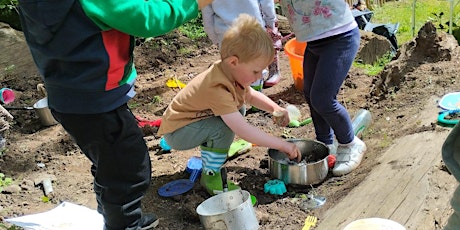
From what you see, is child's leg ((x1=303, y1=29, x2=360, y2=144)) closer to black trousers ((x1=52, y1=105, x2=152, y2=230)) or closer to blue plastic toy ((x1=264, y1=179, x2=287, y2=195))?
blue plastic toy ((x1=264, y1=179, x2=287, y2=195))

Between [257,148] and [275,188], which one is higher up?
[275,188]

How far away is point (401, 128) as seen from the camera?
3.73m

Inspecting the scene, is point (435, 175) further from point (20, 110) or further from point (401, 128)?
point (20, 110)

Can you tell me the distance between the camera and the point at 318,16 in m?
3.28

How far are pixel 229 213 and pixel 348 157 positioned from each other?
1.01 m

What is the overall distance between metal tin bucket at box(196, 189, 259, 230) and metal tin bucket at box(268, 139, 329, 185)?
0.46 metres

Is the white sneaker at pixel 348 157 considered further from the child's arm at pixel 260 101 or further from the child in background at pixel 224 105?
the child's arm at pixel 260 101

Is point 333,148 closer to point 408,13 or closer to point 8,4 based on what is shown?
point 8,4

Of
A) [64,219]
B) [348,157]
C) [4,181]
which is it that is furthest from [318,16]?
[4,181]

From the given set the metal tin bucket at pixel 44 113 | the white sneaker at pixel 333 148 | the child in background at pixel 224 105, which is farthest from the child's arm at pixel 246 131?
the metal tin bucket at pixel 44 113

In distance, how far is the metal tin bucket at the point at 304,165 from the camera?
337 centimetres

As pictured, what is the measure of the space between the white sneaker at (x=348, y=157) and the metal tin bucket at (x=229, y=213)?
739 millimetres

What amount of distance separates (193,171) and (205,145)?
1.07 feet

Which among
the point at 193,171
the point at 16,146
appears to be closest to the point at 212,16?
the point at 193,171
